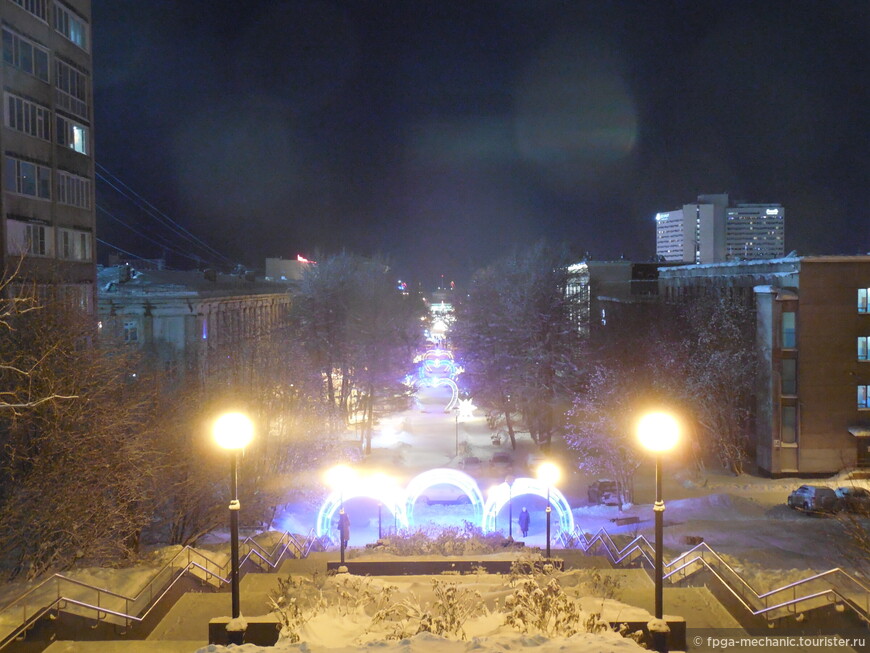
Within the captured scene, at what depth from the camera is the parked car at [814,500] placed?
2345 cm

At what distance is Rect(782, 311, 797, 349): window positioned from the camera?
29.0m

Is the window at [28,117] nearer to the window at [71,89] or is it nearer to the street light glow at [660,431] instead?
the window at [71,89]

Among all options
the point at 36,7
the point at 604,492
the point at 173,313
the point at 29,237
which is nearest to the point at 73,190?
the point at 29,237

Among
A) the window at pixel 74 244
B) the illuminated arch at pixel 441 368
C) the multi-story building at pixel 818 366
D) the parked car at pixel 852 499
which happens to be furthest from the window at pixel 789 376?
the illuminated arch at pixel 441 368

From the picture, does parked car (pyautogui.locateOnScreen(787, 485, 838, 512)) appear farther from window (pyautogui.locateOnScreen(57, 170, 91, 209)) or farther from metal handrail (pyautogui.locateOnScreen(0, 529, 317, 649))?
window (pyautogui.locateOnScreen(57, 170, 91, 209))

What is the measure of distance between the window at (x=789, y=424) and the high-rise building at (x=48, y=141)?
89.6 ft

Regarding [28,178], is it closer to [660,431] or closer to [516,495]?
[516,495]

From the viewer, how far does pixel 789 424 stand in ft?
95.8

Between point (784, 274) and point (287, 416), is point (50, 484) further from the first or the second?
point (784, 274)

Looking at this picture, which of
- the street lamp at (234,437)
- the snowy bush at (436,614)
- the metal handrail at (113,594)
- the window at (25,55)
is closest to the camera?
the street lamp at (234,437)

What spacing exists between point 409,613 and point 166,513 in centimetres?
1314

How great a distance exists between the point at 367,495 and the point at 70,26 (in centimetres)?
2185

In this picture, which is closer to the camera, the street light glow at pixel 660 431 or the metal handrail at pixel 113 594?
the street light glow at pixel 660 431

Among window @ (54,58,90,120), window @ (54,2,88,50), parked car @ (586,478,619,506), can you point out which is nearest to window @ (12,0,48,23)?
window @ (54,2,88,50)
